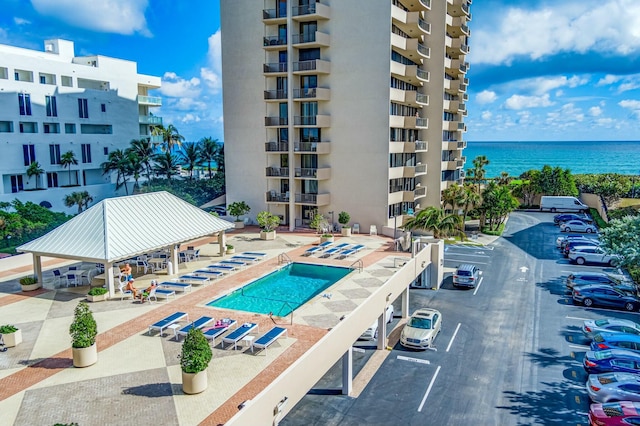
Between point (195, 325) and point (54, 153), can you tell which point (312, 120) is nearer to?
point (195, 325)

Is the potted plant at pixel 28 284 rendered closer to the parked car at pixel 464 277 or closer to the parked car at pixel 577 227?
the parked car at pixel 464 277

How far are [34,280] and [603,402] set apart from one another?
28.1m

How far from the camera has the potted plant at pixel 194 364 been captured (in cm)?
1514

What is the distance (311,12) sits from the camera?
42.2m

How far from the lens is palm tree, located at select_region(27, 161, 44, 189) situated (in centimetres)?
4778

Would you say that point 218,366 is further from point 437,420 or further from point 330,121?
point 330,121

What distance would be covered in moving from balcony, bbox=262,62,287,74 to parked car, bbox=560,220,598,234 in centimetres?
3505

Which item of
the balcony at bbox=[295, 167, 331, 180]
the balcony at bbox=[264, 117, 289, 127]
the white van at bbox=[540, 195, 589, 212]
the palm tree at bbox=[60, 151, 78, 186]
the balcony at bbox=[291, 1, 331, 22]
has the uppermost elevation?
the balcony at bbox=[291, 1, 331, 22]

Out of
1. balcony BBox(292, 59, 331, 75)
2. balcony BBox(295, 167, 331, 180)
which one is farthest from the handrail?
balcony BBox(292, 59, 331, 75)

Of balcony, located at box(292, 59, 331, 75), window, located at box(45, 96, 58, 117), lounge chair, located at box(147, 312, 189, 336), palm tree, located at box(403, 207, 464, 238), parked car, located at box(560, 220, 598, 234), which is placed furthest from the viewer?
parked car, located at box(560, 220, 598, 234)

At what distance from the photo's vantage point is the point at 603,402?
19.1 m

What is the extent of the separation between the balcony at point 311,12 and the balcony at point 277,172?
13523mm

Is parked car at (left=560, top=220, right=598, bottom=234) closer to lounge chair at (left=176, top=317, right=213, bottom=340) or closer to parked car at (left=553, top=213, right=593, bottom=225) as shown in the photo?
parked car at (left=553, top=213, right=593, bottom=225)

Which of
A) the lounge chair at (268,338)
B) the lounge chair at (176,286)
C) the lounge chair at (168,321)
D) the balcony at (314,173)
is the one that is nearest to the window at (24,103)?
the balcony at (314,173)
